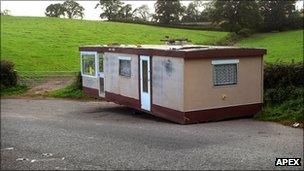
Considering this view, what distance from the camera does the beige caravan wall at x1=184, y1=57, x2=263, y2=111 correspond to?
13953 millimetres

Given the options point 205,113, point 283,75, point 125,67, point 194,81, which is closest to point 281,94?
point 283,75

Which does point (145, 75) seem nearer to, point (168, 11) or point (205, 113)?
point (205, 113)

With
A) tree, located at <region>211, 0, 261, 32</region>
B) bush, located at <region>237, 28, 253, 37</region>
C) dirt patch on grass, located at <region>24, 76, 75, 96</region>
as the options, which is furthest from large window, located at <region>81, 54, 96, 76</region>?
tree, located at <region>211, 0, 261, 32</region>

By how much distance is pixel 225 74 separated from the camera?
1468cm

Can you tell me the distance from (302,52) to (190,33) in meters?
23.7

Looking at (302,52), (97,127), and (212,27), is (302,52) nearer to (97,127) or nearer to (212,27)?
(97,127)

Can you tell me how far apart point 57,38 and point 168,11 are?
3327 cm

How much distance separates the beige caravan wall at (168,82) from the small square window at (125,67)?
1.68 metres

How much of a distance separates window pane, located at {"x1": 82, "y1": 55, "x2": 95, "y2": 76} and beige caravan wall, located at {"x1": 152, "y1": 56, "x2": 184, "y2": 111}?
4903 millimetres

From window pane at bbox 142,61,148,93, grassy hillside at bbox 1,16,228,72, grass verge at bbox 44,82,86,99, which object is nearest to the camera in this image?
window pane at bbox 142,61,148,93

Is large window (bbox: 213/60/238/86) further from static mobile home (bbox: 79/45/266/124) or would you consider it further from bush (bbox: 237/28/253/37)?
bush (bbox: 237/28/253/37)

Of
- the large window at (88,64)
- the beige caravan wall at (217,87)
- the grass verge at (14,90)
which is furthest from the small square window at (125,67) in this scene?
the grass verge at (14,90)

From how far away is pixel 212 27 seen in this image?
2596 inches

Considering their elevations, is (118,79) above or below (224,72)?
below
